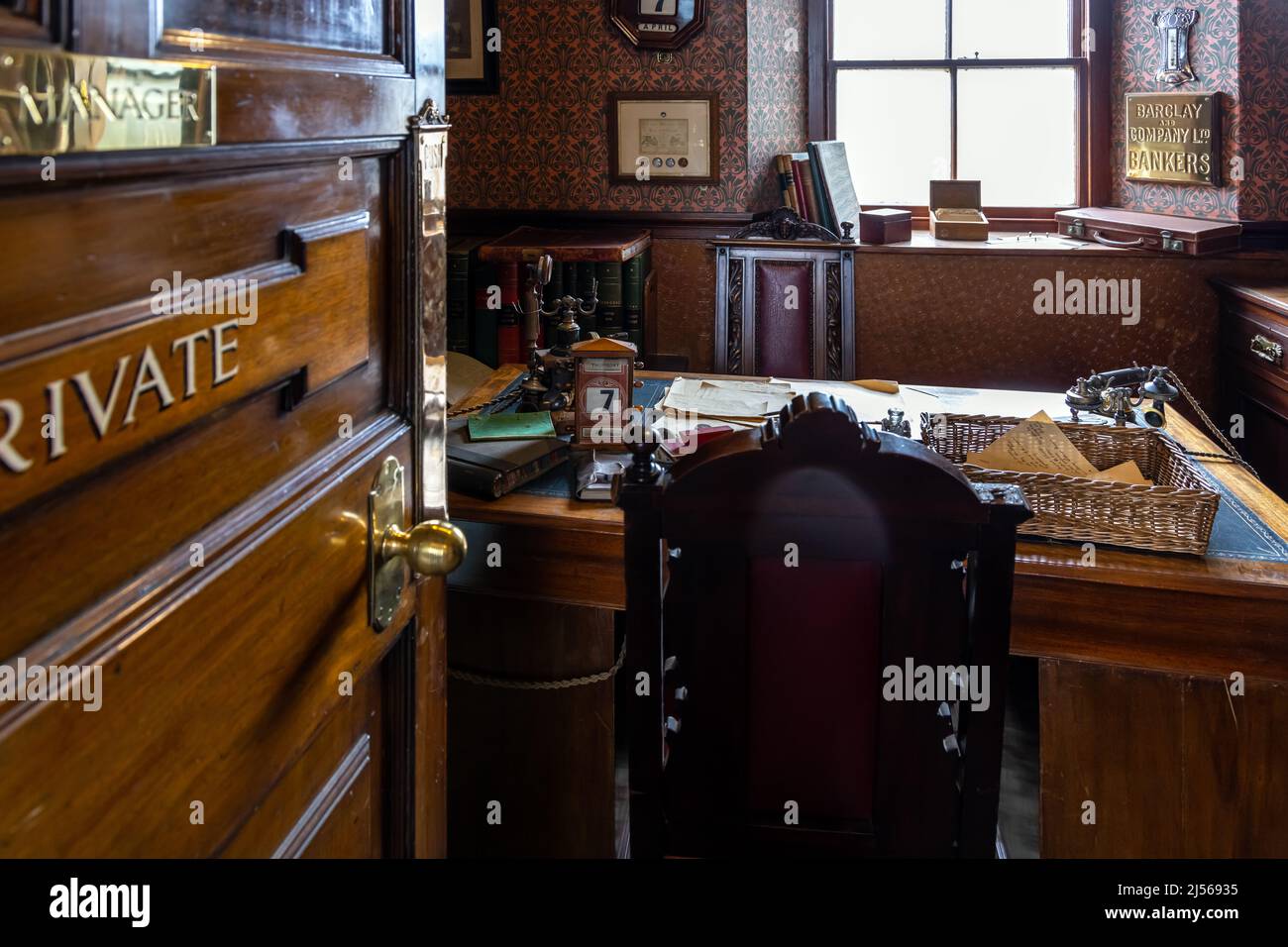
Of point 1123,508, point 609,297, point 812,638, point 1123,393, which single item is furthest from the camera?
point 609,297

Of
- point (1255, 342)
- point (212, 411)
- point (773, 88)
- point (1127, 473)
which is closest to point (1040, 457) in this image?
point (1127, 473)

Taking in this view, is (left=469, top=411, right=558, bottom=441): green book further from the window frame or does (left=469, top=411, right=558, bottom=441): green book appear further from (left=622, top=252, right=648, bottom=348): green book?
the window frame

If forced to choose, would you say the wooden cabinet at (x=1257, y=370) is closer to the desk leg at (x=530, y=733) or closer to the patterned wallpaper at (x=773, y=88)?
the patterned wallpaper at (x=773, y=88)

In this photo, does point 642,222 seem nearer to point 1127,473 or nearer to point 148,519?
point 1127,473

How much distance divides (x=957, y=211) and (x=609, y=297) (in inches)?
54.4

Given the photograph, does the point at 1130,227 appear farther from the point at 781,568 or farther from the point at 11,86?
the point at 11,86

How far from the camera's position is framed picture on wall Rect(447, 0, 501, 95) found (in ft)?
13.5

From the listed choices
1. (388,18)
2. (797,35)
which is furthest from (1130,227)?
(388,18)

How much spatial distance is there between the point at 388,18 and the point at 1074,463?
1.45 meters

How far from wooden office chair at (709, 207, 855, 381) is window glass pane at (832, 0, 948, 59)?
2.66 feet

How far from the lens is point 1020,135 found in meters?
4.18

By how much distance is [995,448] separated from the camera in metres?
1.88

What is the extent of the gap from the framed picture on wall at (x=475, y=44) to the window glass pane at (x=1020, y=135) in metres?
1.83

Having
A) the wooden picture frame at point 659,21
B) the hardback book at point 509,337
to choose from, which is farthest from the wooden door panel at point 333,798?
the wooden picture frame at point 659,21
